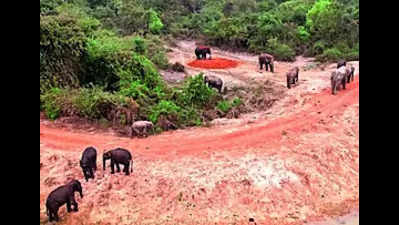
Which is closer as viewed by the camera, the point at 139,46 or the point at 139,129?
the point at 139,129

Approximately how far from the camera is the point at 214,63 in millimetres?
25672

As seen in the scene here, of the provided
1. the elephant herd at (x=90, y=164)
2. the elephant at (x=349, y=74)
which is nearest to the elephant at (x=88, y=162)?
the elephant herd at (x=90, y=164)

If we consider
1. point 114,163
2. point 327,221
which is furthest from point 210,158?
point 327,221

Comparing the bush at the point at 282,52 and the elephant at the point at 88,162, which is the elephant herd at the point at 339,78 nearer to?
the bush at the point at 282,52

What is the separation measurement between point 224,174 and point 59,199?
397 centimetres

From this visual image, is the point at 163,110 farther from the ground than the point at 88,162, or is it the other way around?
the point at 163,110

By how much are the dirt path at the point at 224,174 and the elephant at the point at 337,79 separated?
7.38 ft

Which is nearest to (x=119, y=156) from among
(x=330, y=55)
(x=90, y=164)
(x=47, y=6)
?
(x=90, y=164)

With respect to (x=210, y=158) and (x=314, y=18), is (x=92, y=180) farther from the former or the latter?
(x=314, y=18)

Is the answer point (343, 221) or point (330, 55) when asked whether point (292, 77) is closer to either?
point (330, 55)

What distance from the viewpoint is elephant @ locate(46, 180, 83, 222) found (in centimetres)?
1048

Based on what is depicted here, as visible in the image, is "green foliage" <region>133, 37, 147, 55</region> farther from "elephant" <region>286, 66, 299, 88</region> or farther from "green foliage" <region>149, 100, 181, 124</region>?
"elephant" <region>286, 66, 299, 88</region>

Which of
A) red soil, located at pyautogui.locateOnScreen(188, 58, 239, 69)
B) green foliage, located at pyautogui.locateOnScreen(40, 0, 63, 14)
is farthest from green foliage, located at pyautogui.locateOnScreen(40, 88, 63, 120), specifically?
red soil, located at pyautogui.locateOnScreen(188, 58, 239, 69)
